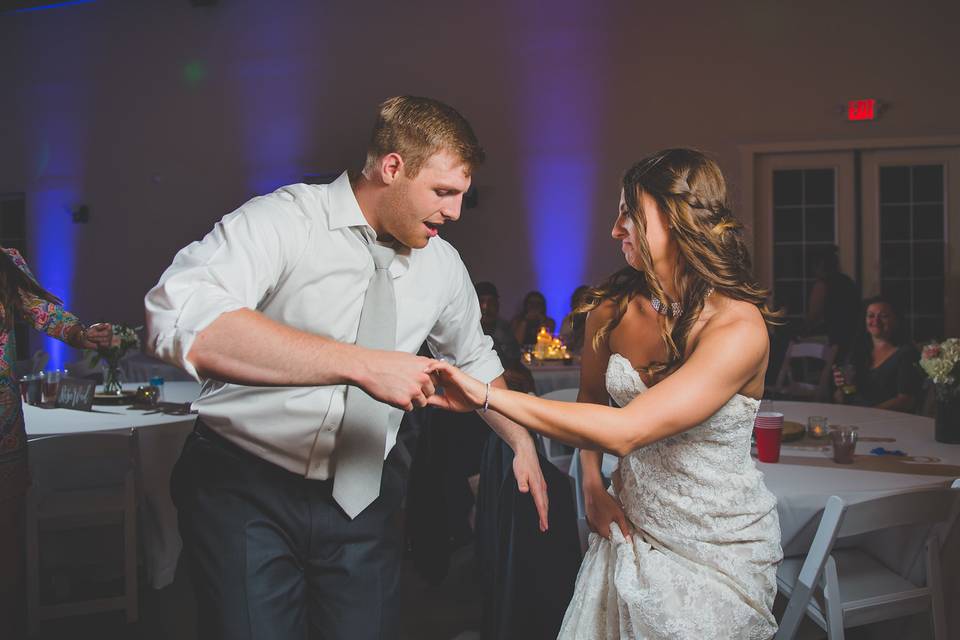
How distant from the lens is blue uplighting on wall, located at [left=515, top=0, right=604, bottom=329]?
27.2 ft

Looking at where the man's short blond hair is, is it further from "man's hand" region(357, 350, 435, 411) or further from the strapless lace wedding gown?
the strapless lace wedding gown

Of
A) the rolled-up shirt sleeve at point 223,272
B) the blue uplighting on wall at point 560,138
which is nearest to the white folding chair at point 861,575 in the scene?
the rolled-up shirt sleeve at point 223,272

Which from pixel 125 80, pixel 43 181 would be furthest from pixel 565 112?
pixel 43 181

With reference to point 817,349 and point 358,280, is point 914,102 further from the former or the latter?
point 358,280

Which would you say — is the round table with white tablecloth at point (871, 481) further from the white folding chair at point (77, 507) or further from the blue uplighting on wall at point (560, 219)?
the blue uplighting on wall at point (560, 219)

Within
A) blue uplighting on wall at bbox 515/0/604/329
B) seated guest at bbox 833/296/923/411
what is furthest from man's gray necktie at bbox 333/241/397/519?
blue uplighting on wall at bbox 515/0/604/329

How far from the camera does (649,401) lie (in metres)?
1.51

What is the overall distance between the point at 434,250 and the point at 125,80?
8.74 meters

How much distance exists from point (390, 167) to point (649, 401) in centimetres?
70

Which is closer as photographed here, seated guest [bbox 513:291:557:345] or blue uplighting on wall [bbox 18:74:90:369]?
seated guest [bbox 513:291:557:345]

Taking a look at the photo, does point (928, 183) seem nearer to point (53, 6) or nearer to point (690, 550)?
point (690, 550)

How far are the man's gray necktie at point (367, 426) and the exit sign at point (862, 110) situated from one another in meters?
7.37

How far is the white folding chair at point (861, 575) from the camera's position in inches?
83.0

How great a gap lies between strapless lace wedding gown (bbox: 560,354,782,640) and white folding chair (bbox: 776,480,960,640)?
0.49 meters
